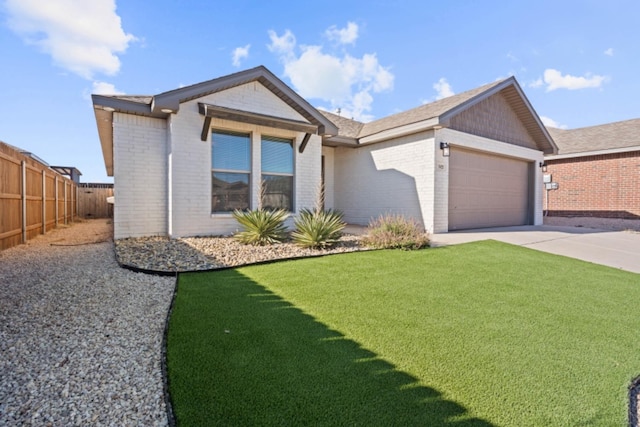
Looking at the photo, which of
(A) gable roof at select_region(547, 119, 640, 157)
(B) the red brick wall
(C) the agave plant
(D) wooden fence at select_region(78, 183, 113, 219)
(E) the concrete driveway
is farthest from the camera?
(D) wooden fence at select_region(78, 183, 113, 219)

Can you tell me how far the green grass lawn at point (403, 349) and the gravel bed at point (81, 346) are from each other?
0.77ft

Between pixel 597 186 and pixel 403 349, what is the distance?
17.8 metres

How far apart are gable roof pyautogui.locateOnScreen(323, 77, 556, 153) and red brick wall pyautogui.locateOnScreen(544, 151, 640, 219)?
414 cm

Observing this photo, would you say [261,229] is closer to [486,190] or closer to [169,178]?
[169,178]

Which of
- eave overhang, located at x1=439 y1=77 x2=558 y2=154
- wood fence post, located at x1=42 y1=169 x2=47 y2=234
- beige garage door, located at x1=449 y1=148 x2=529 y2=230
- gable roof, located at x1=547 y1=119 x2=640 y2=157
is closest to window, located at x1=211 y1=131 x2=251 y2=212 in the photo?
wood fence post, located at x1=42 y1=169 x2=47 y2=234

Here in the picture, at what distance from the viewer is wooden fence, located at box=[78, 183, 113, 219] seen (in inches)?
748

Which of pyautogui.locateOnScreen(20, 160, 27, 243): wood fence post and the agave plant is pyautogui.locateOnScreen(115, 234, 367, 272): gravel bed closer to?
the agave plant

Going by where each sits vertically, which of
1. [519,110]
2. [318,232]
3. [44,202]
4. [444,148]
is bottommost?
[318,232]

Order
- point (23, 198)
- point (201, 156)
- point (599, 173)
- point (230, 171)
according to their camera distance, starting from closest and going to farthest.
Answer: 1. point (23, 198)
2. point (201, 156)
3. point (230, 171)
4. point (599, 173)

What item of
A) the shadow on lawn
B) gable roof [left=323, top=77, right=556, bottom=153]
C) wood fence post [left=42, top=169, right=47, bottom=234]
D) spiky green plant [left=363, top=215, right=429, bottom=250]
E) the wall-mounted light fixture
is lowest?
the shadow on lawn

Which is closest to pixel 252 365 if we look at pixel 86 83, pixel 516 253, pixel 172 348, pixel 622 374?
pixel 172 348

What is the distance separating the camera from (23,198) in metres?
7.58

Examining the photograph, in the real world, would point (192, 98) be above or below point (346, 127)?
below

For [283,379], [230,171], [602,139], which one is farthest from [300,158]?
[602,139]
